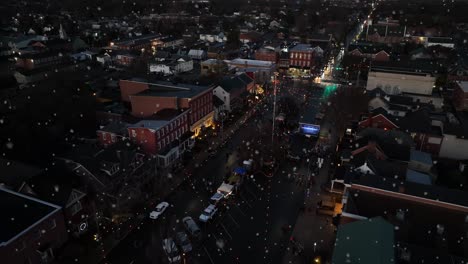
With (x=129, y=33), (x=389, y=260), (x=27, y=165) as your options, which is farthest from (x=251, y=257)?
(x=129, y=33)

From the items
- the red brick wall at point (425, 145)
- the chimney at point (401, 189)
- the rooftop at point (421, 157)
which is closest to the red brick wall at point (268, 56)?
the red brick wall at point (425, 145)

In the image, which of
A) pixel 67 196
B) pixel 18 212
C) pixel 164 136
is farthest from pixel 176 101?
pixel 18 212

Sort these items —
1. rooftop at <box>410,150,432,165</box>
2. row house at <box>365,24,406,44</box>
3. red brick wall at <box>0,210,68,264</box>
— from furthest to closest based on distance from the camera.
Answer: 1. row house at <box>365,24,406,44</box>
2. rooftop at <box>410,150,432,165</box>
3. red brick wall at <box>0,210,68,264</box>

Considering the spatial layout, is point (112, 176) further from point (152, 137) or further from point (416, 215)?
point (416, 215)

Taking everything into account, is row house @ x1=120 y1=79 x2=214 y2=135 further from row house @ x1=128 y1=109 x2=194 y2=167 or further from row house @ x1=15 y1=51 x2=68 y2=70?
row house @ x1=15 y1=51 x2=68 y2=70

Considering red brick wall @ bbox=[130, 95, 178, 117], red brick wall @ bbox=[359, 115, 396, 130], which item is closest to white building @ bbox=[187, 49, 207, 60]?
red brick wall @ bbox=[130, 95, 178, 117]

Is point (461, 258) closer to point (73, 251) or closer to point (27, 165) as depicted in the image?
point (73, 251)
